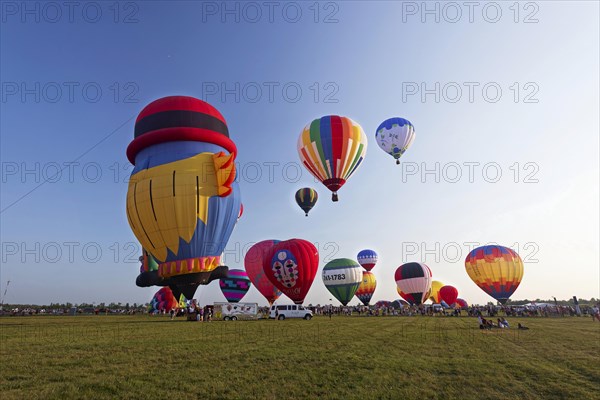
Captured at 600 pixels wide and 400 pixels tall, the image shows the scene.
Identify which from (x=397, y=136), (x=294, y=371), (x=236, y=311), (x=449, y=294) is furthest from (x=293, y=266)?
(x=449, y=294)

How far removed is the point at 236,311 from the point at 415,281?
2568cm

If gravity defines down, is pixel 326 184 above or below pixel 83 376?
above

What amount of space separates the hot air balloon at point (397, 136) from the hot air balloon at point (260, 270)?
1705cm

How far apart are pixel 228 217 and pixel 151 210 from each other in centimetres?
476

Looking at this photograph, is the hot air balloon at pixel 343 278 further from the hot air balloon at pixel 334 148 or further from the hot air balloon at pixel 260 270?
the hot air balloon at pixel 334 148

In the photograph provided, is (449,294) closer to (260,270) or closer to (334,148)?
(260,270)

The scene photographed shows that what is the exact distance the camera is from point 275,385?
700 cm

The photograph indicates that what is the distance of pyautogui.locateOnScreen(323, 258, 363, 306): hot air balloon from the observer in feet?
148

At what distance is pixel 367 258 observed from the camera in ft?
209

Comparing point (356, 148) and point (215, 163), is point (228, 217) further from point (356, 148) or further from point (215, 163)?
point (356, 148)

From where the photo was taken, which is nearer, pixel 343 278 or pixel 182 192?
pixel 182 192

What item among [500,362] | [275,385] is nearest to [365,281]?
[500,362]

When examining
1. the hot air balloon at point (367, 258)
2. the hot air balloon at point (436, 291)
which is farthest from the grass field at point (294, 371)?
the hot air balloon at point (436, 291)

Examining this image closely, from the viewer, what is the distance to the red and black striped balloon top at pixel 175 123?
23609 mm
